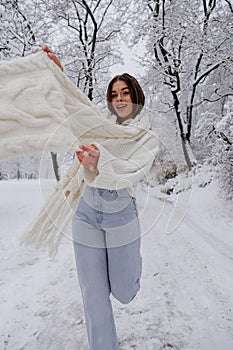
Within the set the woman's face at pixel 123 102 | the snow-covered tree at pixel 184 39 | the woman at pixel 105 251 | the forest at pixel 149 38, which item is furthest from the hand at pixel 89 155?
the snow-covered tree at pixel 184 39

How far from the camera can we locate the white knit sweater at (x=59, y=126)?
1202 millimetres

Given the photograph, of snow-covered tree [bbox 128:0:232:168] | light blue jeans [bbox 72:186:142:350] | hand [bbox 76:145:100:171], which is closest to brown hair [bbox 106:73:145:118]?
light blue jeans [bbox 72:186:142:350]

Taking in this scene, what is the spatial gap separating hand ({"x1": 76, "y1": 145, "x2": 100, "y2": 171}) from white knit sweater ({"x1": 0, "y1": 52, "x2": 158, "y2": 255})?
3cm

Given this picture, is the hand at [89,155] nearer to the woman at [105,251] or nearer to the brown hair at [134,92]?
the woman at [105,251]

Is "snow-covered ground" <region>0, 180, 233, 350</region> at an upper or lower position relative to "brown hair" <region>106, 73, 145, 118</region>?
lower

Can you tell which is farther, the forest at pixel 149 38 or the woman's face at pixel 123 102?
the forest at pixel 149 38

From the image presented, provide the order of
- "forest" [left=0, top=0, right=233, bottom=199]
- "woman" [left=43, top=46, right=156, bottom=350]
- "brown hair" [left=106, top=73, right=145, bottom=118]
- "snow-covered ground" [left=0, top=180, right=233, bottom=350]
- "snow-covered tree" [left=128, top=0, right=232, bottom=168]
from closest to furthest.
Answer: "woman" [left=43, top=46, right=156, bottom=350] < "brown hair" [left=106, top=73, right=145, bottom=118] < "snow-covered ground" [left=0, top=180, right=233, bottom=350] < "forest" [left=0, top=0, right=233, bottom=199] < "snow-covered tree" [left=128, top=0, right=232, bottom=168]

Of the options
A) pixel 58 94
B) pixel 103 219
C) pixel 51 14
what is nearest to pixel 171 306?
pixel 103 219

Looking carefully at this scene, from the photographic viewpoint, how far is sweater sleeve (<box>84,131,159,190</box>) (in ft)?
4.10

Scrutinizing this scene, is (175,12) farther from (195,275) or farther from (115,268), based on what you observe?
(115,268)

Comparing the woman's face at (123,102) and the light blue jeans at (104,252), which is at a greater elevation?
the woman's face at (123,102)

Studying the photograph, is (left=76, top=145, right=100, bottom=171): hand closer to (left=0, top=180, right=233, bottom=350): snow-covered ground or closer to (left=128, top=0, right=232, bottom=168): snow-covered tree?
(left=0, top=180, right=233, bottom=350): snow-covered ground

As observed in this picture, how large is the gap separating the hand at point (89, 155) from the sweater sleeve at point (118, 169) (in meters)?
0.02

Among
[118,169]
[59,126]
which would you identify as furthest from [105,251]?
[59,126]
